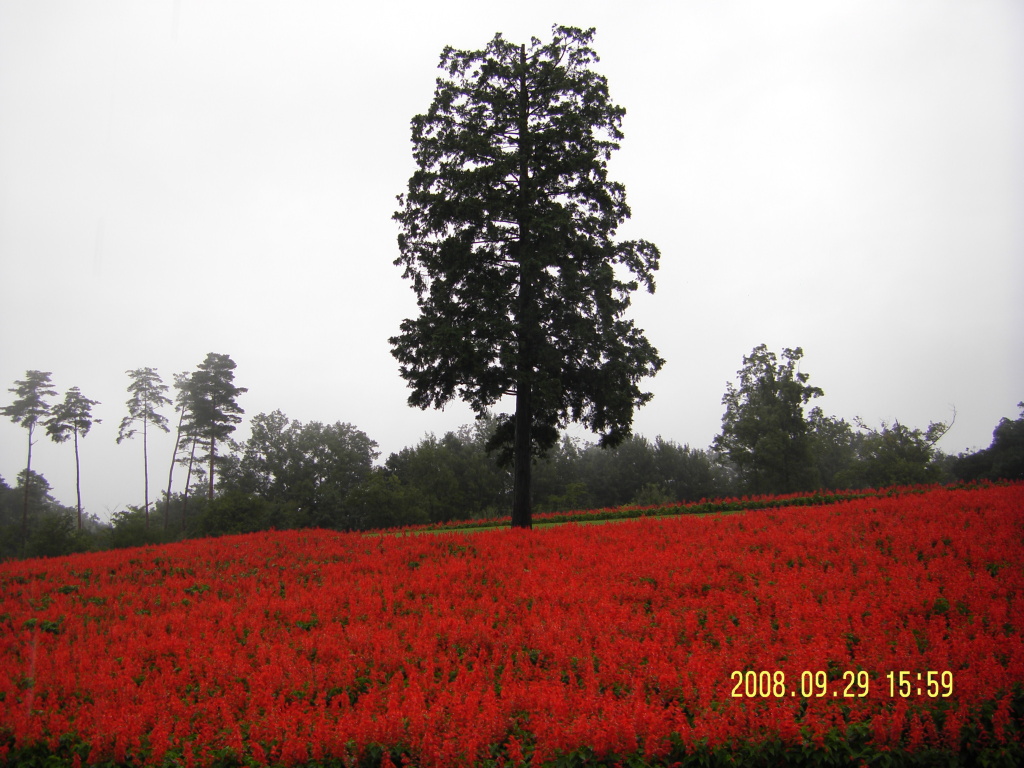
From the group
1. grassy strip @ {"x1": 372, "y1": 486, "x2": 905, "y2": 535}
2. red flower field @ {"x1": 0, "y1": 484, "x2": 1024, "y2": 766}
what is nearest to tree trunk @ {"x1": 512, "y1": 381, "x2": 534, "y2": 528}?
grassy strip @ {"x1": 372, "y1": 486, "x2": 905, "y2": 535}

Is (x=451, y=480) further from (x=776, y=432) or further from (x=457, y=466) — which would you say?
(x=776, y=432)

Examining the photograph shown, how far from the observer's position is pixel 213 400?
172 ft

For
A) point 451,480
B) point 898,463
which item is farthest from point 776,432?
point 451,480

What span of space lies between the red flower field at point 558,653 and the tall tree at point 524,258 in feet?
22.5

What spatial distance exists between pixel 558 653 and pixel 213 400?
52.7 meters

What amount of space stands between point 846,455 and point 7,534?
262ft

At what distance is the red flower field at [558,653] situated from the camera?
193 inches

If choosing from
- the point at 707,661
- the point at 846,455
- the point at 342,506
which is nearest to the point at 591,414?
the point at 707,661

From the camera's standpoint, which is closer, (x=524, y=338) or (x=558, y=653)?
(x=558, y=653)

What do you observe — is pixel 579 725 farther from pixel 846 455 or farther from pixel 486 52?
pixel 846 455

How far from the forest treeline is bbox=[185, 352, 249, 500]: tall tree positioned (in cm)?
11

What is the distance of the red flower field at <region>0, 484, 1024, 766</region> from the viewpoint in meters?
4.91

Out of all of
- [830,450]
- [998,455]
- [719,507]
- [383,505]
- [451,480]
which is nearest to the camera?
[719,507]

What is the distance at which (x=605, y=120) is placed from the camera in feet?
64.8
